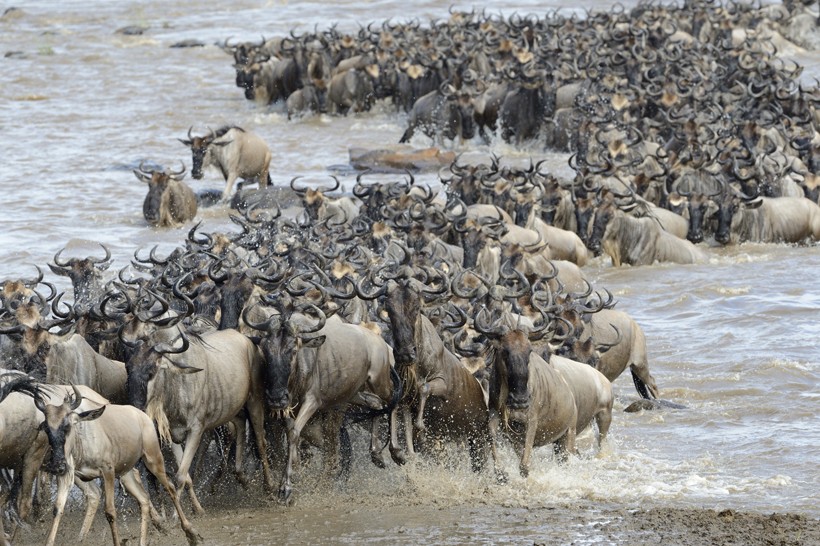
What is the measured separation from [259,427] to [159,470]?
1.30m

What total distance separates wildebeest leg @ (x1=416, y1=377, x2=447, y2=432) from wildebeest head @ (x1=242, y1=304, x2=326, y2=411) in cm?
101

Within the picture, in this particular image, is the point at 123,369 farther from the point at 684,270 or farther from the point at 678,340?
the point at 684,270

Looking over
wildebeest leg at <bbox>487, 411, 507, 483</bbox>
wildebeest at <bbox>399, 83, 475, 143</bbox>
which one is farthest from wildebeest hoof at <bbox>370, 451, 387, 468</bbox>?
wildebeest at <bbox>399, 83, 475, 143</bbox>

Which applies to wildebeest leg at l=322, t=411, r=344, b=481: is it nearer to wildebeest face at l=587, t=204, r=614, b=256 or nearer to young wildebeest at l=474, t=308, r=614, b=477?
young wildebeest at l=474, t=308, r=614, b=477

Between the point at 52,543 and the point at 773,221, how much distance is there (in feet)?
48.1

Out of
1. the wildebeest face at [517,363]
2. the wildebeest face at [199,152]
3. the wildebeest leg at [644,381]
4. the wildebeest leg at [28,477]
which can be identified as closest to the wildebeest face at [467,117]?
the wildebeest face at [199,152]

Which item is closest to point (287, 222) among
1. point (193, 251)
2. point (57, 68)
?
point (193, 251)

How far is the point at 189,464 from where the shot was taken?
995 cm

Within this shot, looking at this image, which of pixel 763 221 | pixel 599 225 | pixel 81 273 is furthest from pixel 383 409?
pixel 763 221

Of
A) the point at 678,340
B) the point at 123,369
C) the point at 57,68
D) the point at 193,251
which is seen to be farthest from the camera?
the point at 57,68

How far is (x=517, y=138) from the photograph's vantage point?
87.3ft

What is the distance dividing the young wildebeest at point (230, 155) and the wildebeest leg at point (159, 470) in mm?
13482

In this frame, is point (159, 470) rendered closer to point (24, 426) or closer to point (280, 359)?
point (24, 426)

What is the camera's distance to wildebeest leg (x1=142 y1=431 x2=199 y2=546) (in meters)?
9.30
